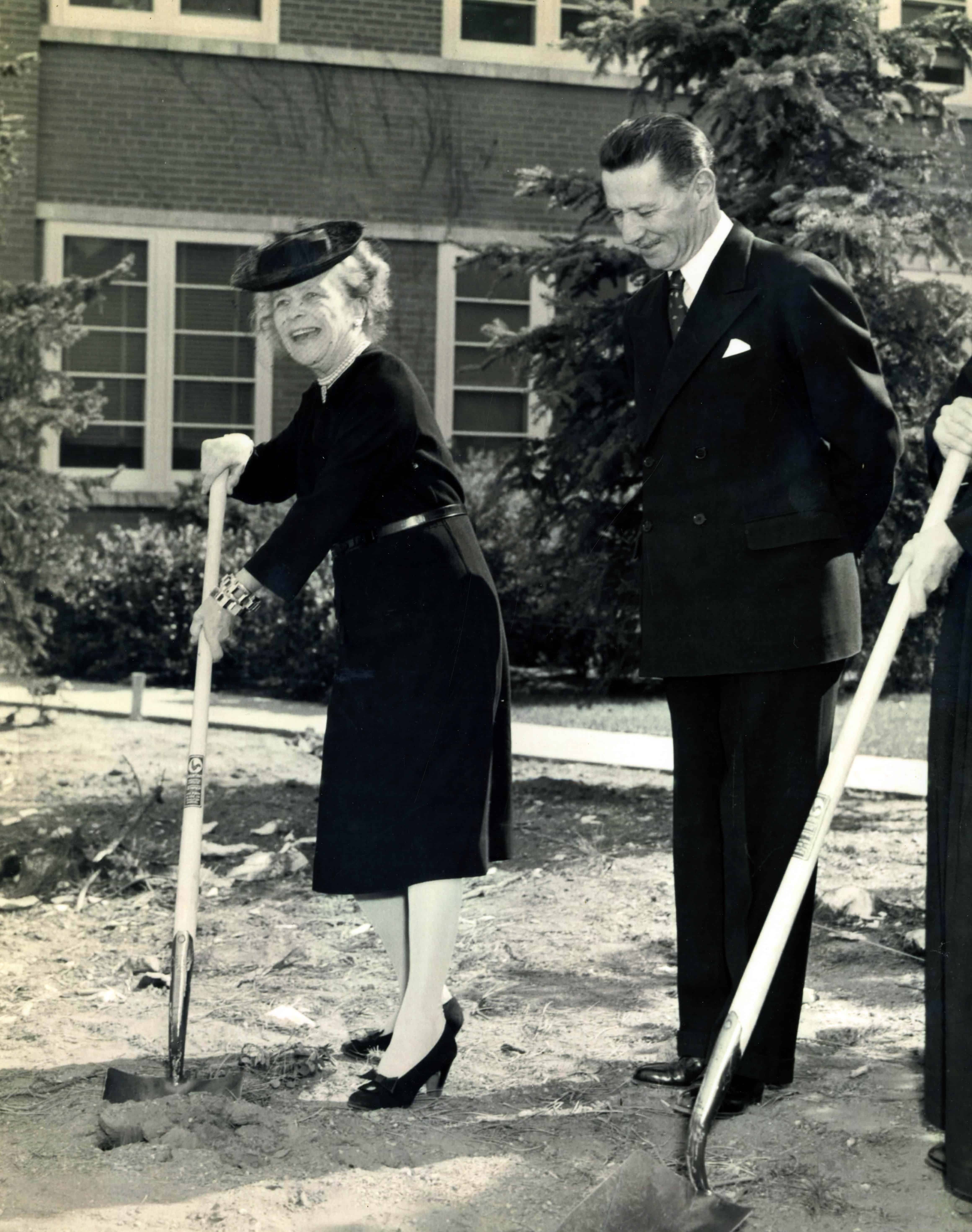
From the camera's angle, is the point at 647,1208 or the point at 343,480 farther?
the point at 343,480

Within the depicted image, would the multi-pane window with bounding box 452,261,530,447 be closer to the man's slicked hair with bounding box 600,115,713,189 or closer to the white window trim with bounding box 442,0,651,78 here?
the white window trim with bounding box 442,0,651,78

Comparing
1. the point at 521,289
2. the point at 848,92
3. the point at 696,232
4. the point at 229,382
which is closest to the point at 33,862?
the point at 696,232

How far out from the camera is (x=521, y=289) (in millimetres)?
13656

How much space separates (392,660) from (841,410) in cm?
112

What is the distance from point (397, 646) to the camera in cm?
356

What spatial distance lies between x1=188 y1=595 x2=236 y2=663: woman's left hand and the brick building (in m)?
9.42

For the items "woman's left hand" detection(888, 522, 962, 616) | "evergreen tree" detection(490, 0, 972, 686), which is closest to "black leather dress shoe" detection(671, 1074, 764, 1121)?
"woman's left hand" detection(888, 522, 962, 616)

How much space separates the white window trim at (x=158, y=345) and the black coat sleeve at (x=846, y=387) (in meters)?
10.0

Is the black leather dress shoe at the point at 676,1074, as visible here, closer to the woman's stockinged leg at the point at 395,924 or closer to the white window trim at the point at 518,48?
the woman's stockinged leg at the point at 395,924

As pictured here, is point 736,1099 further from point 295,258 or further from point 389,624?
point 295,258

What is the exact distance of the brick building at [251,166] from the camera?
1284 centimetres

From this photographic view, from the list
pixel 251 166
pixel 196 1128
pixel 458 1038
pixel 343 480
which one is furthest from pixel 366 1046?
pixel 251 166

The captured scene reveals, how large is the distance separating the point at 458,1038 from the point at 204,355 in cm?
1006

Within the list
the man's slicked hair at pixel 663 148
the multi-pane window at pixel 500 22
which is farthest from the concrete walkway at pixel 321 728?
the multi-pane window at pixel 500 22
